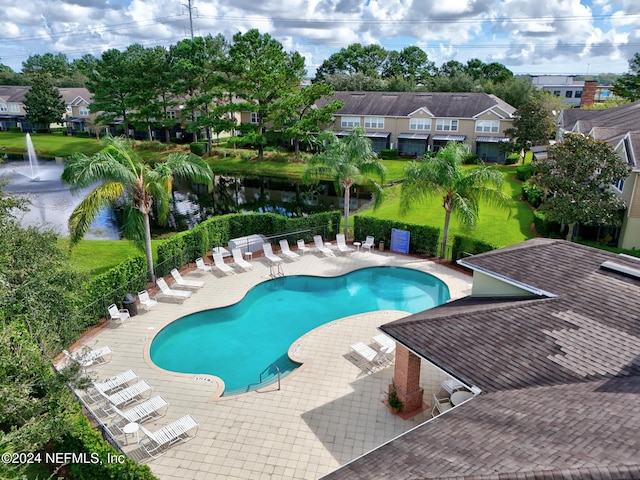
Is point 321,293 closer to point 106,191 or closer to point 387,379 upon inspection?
point 387,379

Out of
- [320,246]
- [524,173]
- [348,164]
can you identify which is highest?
[348,164]

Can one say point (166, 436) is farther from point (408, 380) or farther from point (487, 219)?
point (487, 219)

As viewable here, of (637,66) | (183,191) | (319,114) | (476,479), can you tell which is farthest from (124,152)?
(637,66)

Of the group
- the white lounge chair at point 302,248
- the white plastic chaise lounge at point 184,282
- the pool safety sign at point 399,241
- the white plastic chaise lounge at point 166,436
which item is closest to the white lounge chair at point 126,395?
the white plastic chaise lounge at point 166,436

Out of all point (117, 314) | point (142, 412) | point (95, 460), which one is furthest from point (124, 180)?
point (95, 460)

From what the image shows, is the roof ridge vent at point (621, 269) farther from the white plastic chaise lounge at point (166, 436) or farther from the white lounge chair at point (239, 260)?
the white lounge chair at point (239, 260)

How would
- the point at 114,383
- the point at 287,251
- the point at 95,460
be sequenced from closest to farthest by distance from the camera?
1. the point at 95,460
2. the point at 114,383
3. the point at 287,251
